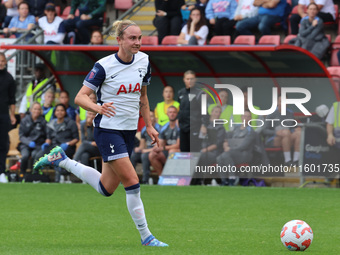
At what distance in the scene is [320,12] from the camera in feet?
61.3

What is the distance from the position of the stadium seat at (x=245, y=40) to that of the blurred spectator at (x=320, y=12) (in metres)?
1.17

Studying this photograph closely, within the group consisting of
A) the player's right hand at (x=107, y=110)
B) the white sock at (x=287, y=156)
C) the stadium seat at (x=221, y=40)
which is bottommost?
the white sock at (x=287, y=156)

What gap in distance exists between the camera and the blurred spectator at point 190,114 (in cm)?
1614

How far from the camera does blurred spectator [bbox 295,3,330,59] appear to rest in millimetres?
18016

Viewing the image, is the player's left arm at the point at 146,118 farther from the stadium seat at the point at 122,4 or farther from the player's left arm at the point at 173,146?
the stadium seat at the point at 122,4

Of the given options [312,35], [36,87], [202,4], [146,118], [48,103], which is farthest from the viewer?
[36,87]

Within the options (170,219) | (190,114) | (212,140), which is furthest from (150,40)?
(170,219)

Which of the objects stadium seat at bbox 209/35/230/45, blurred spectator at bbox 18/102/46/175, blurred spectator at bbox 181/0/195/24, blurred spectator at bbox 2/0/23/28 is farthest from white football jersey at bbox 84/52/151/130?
blurred spectator at bbox 2/0/23/28

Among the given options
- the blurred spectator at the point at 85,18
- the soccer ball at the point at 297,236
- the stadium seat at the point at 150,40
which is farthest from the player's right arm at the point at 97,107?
the blurred spectator at the point at 85,18

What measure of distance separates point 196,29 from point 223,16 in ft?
2.92

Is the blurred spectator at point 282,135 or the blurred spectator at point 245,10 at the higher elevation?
the blurred spectator at point 245,10

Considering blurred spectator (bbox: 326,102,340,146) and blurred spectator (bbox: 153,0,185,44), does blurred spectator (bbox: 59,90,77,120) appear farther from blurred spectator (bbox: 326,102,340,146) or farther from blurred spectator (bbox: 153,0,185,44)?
blurred spectator (bbox: 326,102,340,146)

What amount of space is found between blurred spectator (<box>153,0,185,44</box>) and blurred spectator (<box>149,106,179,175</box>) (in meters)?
4.03

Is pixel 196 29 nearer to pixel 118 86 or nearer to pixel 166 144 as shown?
pixel 166 144
